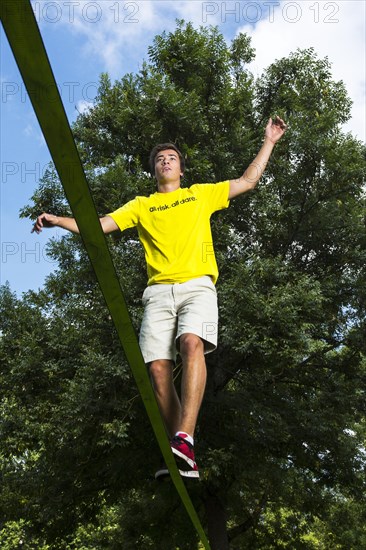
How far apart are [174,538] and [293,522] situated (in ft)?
14.7

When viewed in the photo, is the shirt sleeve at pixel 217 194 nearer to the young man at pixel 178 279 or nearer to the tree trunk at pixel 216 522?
the young man at pixel 178 279

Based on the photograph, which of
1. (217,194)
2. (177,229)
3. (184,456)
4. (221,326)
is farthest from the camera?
(221,326)

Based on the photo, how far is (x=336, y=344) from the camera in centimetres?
1166

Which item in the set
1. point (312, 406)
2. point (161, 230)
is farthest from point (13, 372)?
point (161, 230)

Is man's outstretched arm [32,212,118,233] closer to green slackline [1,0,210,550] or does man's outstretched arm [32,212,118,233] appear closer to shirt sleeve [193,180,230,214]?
shirt sleeve [193,180,230,214]

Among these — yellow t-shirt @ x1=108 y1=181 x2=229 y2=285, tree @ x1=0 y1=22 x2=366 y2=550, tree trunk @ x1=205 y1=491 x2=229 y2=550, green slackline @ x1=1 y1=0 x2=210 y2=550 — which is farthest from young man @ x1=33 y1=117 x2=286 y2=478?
tree trunk @ x1=205 y1=491 x2=229 y2=550

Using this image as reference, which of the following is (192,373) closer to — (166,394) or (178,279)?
(166,394)

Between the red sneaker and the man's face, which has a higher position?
the man's face

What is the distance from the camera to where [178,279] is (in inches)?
116

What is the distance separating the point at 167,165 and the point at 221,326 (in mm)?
6905

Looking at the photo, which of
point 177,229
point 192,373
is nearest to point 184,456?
point 192,373

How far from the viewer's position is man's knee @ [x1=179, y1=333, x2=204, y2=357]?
276 cm

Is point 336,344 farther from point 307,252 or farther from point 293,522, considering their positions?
point 293,522

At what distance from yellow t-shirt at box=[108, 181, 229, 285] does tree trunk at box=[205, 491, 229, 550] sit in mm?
9685
